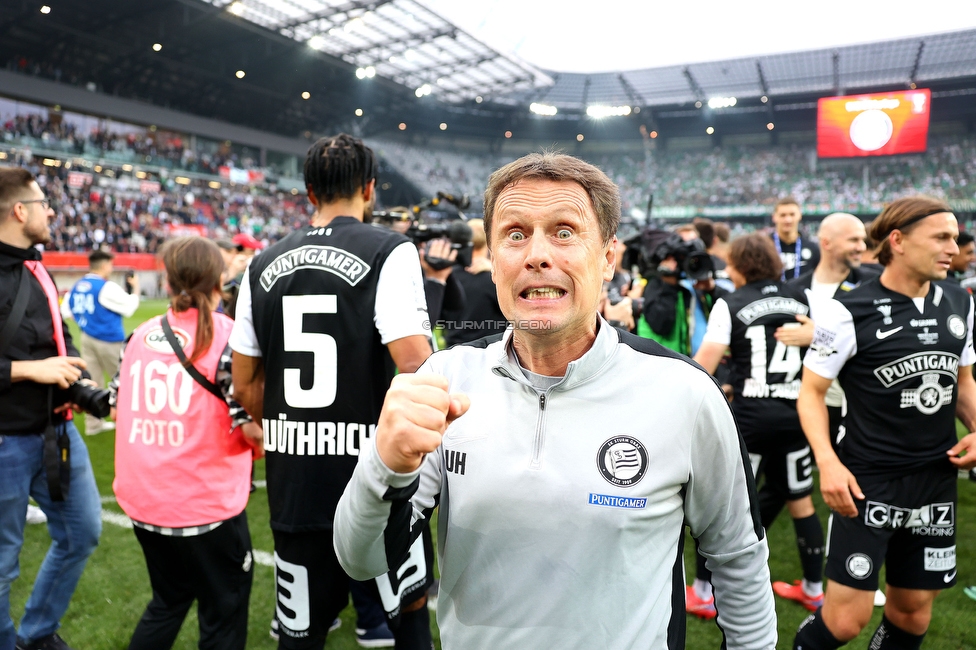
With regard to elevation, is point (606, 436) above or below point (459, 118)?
below

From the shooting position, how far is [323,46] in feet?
97.4

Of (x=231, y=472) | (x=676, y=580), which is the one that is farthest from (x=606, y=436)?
(x=231, y=472)

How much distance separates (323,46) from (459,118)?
15.0 metres

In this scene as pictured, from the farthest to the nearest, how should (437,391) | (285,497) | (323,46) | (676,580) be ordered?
(323,46), (285,497), (676,580), (437,391)

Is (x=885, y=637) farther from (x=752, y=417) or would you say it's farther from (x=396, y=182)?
(x=396, y=182)

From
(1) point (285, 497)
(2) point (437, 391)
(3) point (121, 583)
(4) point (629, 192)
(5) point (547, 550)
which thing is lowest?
(3) point (121, 583)

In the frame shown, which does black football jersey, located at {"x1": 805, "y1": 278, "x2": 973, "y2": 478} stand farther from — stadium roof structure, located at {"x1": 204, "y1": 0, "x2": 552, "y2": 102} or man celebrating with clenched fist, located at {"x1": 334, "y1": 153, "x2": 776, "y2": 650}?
stadium roof structure, located at {"x1": 204, "y1": 0, "x2": 552, "y2": 102}

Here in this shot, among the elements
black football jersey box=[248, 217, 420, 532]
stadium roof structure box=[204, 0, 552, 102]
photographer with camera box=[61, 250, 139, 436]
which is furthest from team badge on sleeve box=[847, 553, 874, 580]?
stadium roof structure box=[204, 0, 552, 102]

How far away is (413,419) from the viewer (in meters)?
1.04

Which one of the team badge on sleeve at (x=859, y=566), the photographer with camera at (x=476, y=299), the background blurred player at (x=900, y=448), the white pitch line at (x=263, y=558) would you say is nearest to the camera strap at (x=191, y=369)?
the photographer with camera at (x=476, y=299)

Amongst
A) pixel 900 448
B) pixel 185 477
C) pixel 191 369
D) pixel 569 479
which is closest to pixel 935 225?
pixel 900 448

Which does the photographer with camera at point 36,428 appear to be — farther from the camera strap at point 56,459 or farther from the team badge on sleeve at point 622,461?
the team badge on sleeve at point 622,461

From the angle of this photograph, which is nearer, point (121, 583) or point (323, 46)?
point (121, 583)

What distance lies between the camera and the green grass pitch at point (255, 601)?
3.24 metres
